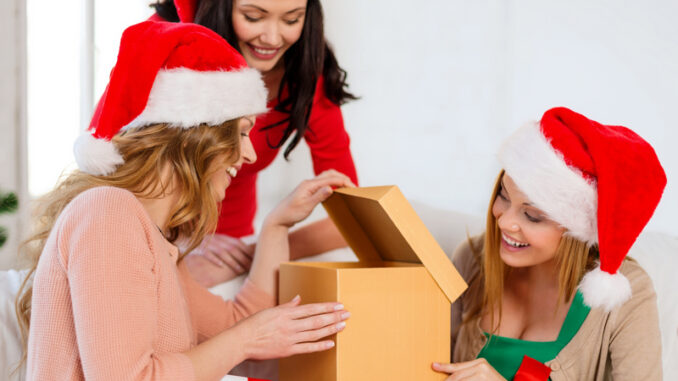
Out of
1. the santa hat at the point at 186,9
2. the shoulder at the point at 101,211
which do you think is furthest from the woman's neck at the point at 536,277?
the santa hat at the point at 186,9

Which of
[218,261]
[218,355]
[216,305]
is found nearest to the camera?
[218,355]

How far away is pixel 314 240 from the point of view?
5.33ft

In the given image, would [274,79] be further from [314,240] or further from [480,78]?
[480,78]

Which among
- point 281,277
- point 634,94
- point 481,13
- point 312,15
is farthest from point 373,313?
point 481,13

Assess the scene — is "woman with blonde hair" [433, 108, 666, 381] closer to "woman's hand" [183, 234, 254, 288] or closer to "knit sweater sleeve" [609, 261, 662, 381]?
"knit sweater sleeve" [609, 261, 662, 381]

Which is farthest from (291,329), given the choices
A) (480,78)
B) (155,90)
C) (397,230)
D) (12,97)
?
(12,97)

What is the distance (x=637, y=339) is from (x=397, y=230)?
1.82 feet

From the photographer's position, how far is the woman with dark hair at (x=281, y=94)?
5.12ft

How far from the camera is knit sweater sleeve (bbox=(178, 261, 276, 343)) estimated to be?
1.36 metres

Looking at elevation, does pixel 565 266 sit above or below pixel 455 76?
below

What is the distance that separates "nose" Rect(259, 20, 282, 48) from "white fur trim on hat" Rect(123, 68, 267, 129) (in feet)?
1.31

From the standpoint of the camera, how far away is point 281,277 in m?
1.40

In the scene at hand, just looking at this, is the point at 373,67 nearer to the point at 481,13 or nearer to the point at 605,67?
the point at 481,13

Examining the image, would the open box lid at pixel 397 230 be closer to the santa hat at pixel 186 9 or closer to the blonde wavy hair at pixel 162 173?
the blonde wavy hair at pixel 162 173
